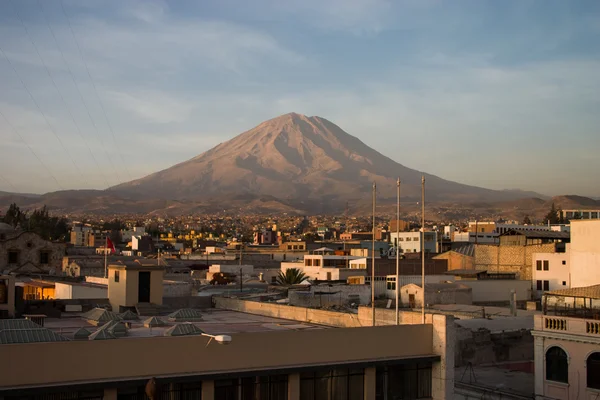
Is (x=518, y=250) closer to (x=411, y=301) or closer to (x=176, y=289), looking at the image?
(x=411, y=301)

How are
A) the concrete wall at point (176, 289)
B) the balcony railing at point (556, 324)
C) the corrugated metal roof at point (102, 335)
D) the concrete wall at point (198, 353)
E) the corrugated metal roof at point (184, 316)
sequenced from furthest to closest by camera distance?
the concrete wall at point (176, 289), the balcony railing at point (556, 324), the corrugated metal roof at point (184, 316), the corrugated metal roof at point (102, 335), the concrete wall at point (198, 353)

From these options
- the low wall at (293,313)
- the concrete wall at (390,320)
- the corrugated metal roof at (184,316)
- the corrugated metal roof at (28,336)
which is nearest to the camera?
the corrugated metal roof at (28,336)

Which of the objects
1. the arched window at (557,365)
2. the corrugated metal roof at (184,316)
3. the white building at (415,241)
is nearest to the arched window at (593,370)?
the arched window at (557,365)

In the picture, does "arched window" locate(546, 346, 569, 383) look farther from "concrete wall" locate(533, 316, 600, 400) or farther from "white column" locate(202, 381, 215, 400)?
"white column" locate(202, 381, 215, 400)

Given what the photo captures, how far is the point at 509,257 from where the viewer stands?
5806 centimetres

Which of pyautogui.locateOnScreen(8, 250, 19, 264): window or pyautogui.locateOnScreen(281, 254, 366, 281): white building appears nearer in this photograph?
pyautogui.locateOnScreen(8, 250, 19, 264): window

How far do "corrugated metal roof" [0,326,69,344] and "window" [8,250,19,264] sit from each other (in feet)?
144

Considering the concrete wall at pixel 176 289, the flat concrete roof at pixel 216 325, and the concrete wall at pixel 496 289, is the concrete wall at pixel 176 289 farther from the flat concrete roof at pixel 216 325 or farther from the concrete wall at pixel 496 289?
the concrete wall at pixel 496 289

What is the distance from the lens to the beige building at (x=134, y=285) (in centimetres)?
2755

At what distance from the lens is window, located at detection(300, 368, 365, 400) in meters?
17.4

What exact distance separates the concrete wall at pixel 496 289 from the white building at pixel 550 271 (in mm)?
775

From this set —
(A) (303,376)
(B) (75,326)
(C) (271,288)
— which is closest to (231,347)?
(A) (303,376)

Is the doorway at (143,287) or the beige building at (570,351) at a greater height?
the doorway at (143,287)

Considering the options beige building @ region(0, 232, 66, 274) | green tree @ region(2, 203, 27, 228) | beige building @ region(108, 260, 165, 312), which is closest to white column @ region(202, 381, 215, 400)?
beige building @ region(108, 260, 165, 312)
